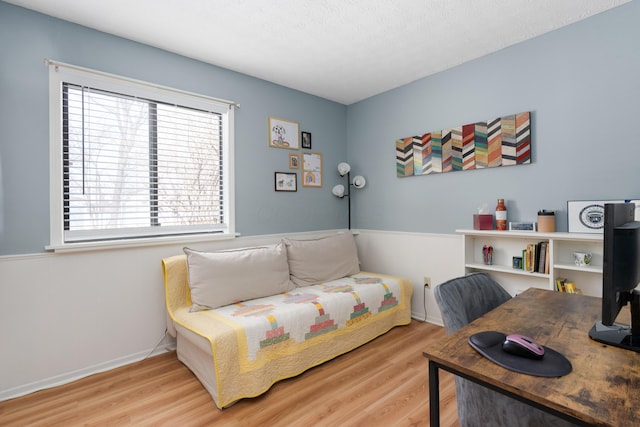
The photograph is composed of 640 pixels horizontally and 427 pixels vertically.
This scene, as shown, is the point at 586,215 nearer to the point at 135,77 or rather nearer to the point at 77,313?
the point at 135,77

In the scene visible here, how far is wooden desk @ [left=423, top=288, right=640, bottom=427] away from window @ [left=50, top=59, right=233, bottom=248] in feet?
8.01

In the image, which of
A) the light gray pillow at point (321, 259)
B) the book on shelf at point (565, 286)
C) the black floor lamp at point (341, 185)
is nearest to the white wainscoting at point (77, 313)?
the light gray pillow at point (321, 259)

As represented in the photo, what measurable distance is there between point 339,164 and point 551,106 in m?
2.19

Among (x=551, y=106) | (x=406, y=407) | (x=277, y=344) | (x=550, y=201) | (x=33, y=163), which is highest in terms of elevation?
(x=551, y=106)

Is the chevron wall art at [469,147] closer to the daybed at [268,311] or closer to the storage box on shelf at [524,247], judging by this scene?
the storage box on shelf at [524,247]

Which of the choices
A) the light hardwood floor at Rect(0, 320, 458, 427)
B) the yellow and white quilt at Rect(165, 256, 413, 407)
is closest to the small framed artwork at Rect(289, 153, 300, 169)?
the yellow and white quilt at Rect(165, 256, 413, 407)

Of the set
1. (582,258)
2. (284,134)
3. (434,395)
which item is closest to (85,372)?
(434,395)

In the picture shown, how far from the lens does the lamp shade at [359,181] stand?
3881mm

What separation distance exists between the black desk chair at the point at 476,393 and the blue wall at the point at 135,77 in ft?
7.26

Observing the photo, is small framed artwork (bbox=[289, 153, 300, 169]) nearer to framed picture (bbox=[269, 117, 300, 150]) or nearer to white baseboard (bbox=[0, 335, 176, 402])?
framed picture (bbox=[269, 117, 300, 150])

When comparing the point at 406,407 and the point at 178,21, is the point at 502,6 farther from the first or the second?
the point at 406,407

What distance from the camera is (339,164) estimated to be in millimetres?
4020

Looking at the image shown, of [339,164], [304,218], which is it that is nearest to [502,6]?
[339,164]

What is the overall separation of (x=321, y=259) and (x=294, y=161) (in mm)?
1148
